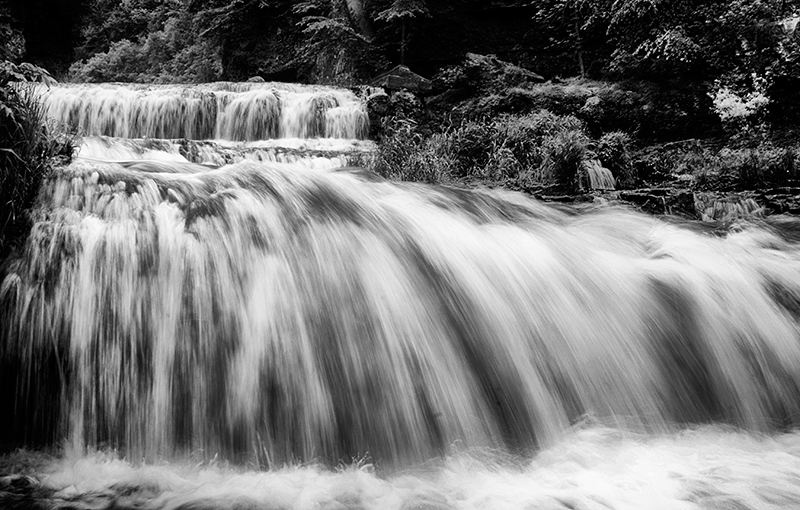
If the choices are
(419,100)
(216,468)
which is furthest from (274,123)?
(216,468)

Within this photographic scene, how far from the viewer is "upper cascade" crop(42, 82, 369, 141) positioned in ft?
28.7

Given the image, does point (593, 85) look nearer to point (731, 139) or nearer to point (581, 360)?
point (731, 139)

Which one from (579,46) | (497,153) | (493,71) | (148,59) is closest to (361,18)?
(493,71)

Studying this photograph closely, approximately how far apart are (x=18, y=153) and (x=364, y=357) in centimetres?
216

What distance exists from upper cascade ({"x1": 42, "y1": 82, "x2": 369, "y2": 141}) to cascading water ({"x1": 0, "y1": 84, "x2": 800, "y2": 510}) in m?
5.56

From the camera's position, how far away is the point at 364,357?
2.61 m

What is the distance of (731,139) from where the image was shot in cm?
863

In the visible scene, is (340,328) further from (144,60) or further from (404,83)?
(144,60)

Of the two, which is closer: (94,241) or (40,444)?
(40,444)

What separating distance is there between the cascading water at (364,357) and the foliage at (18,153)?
3.8 inches

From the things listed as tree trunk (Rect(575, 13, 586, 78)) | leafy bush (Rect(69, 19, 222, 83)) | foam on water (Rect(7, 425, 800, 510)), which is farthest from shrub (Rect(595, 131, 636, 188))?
leafy bush (Rect(69, 19, 222, 83))

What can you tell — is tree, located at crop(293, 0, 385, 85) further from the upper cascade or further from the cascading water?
the cascading water

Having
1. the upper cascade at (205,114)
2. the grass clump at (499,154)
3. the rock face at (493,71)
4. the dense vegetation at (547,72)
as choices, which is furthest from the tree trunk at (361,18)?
the grass clump at (499,154)

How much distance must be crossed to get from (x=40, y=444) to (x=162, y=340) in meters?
0.62
